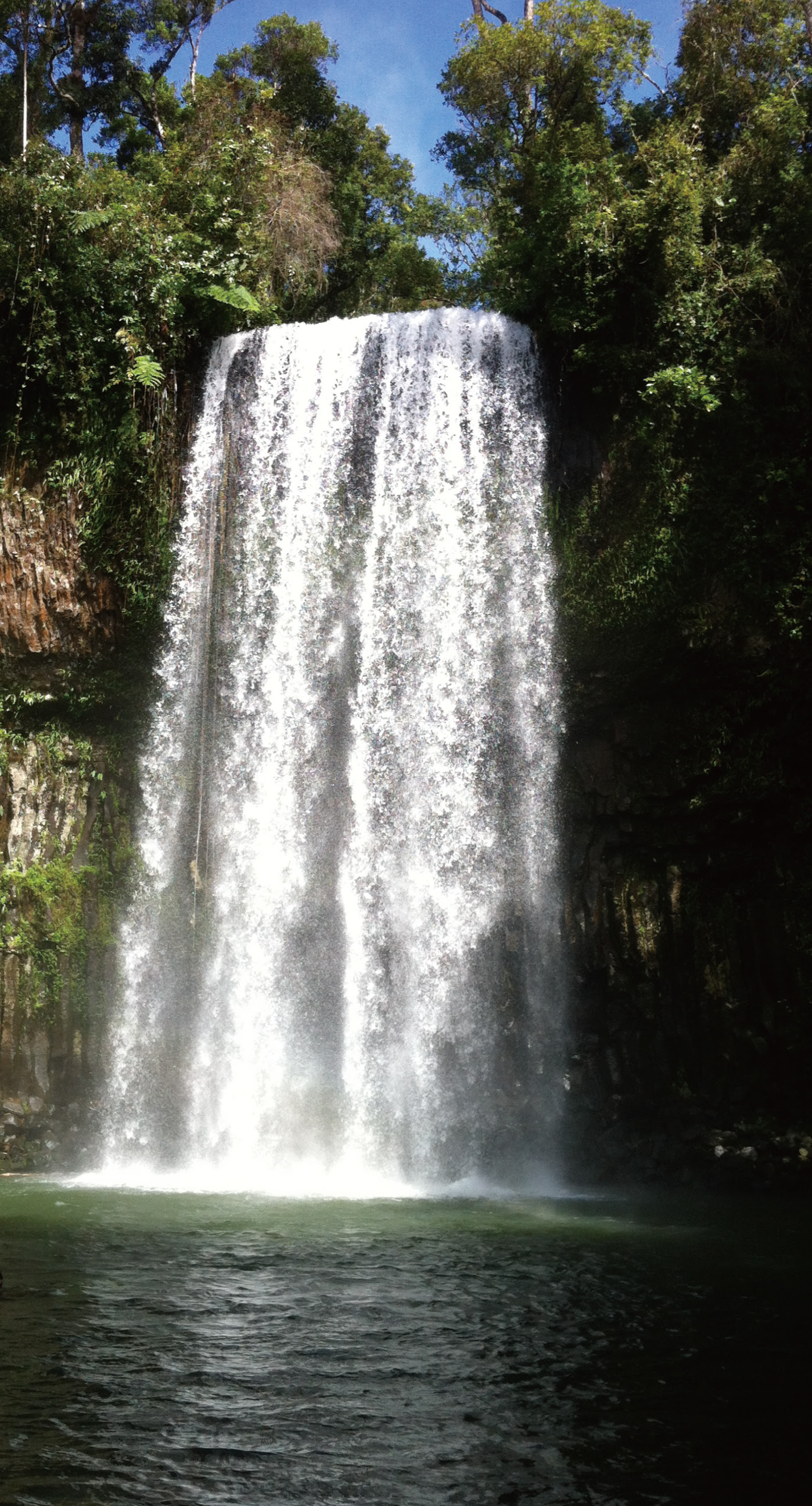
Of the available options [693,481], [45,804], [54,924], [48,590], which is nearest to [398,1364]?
[54,924]

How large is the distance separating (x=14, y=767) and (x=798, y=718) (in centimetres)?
966

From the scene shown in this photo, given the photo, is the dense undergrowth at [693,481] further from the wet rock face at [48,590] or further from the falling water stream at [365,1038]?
the wet rock face at [48,590]

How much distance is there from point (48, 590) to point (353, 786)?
4.87m

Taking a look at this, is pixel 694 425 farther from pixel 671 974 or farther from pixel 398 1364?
pixel 398 1364

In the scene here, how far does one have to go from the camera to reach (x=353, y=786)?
1380cm

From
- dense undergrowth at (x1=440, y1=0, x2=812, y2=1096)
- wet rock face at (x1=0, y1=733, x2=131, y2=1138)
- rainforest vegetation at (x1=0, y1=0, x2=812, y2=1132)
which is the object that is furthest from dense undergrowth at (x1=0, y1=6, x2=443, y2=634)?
dense undergrowth at (x1=440, y1=0, x2=812, y2=1096)

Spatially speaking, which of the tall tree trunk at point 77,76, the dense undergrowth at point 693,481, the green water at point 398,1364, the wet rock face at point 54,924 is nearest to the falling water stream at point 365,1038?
the green water at point 398,1364

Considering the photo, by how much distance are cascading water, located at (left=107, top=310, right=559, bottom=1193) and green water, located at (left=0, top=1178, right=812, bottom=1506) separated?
3301mm

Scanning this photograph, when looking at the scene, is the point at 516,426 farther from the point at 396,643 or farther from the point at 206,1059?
the point at 206,1059

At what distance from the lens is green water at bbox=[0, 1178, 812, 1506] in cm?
443

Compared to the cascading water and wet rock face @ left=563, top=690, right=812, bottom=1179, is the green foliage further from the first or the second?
the cascading water

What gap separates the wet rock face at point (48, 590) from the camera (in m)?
14.7

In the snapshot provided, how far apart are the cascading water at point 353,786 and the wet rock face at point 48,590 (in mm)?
1060

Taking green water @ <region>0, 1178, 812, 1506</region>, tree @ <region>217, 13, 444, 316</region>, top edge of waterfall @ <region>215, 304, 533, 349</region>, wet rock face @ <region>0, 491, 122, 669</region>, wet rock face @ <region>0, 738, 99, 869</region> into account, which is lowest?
green water @ <region>0, 1178, 812, 1506</region>
